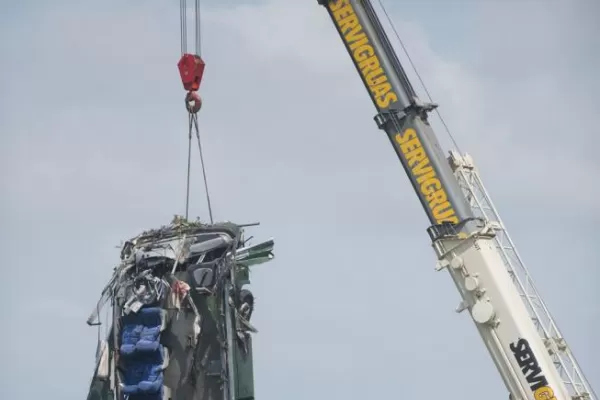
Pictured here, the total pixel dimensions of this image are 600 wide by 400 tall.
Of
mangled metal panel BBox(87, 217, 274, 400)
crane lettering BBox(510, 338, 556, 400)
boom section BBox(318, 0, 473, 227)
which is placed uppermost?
boom section BBox(318, 0, 473, 227)

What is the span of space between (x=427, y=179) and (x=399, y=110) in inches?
91.0

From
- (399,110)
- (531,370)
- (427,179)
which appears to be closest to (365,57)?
(399,110)

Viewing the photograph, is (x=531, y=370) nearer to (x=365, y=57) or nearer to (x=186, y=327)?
(x=186, y=327)

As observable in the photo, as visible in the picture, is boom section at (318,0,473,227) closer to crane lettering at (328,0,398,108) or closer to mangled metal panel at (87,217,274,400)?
crane lettering at (328,0,398,108)

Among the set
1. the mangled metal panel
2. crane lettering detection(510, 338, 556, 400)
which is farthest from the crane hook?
crane lettering detection(510, 338, 556, 400)

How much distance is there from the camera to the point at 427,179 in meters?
32.9

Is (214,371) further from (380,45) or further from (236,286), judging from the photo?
Answer: (380,45)

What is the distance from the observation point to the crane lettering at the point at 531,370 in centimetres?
3081

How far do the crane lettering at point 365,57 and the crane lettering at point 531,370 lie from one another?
7.99 metres

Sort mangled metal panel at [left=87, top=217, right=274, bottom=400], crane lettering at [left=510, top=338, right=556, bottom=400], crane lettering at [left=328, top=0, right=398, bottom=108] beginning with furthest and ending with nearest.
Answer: crane lettering at [left=328, top=0, right=398, bottom=108] → mangled metal panel at [left=87, top=217, right=274, bottom=400] → crane lettering at [left=510, top=338, right=556, bottom=400]

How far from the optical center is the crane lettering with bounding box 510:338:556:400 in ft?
101

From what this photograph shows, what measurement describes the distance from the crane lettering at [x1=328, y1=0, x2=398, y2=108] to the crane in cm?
3

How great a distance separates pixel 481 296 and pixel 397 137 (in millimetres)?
5339

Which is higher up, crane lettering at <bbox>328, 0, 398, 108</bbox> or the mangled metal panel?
crane lettering at <bbox>328, 0, 398, 108</bbox>
